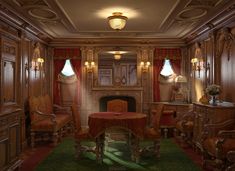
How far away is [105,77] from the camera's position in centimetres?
934

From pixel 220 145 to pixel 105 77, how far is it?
5452 millimetres

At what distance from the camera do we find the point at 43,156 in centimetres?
596

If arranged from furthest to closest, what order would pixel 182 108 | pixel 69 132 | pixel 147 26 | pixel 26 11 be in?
pixel 69 132 → pixel 182 108 → pixel 147 26 → pixel 26 11

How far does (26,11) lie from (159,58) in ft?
16.2

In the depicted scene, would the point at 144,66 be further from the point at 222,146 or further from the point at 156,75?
the point at 222,146

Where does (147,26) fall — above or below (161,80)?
above

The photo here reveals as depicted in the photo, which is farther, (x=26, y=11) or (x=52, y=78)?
(x=52, y=78)

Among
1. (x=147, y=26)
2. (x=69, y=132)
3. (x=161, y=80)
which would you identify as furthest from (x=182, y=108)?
(x=69, y=132)

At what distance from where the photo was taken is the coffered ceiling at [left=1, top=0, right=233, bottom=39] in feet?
16.8

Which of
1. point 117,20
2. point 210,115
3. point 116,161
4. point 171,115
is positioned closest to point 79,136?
point 116,161

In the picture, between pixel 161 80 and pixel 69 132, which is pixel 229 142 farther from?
pixel 69 132

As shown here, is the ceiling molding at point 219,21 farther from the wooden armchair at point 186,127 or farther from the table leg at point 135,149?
the table leg at point 135,149

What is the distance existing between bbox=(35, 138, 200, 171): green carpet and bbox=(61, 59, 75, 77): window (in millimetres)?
3269

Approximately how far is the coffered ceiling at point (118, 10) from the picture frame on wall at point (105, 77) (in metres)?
1.41
